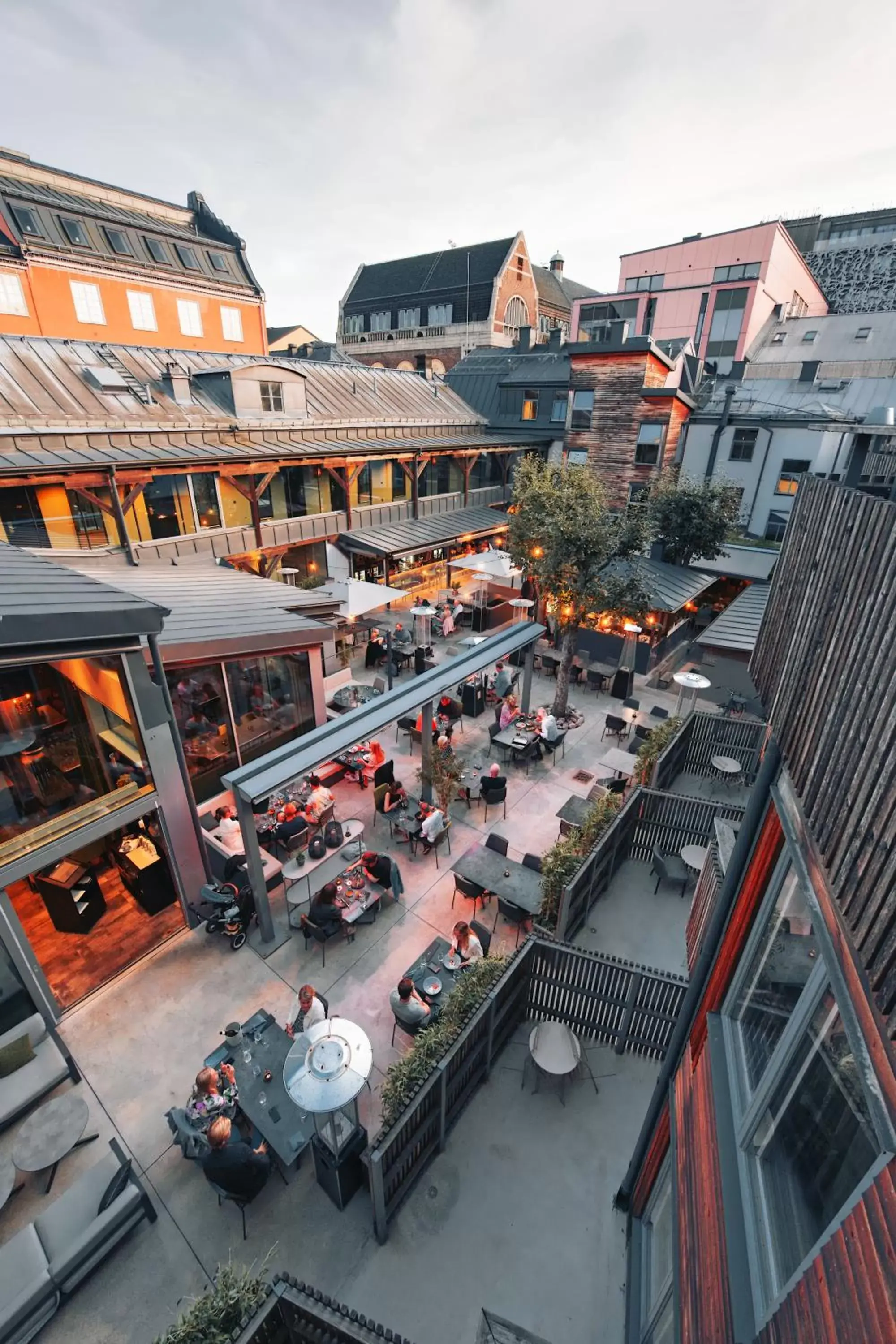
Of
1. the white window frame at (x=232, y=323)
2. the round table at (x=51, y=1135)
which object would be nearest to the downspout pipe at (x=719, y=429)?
the round table at (x=51, y=1135)

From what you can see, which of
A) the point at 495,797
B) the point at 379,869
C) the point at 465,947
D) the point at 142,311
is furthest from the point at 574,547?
the point at 142,311

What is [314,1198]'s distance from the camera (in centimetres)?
606

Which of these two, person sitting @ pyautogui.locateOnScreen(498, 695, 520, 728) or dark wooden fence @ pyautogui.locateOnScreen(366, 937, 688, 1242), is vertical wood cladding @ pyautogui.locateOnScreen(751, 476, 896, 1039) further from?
person sitting @ pyautogui.locateOnScreen(498, 695, 520, 728)

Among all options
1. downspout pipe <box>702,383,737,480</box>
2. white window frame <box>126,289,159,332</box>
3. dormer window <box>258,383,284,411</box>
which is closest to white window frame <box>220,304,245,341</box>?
white window frame <box>126,289,159,332</box>

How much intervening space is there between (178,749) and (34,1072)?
4.28 meters

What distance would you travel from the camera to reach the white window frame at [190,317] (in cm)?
2935

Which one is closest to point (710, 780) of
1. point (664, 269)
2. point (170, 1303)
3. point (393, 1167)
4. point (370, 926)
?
point (370, 926)

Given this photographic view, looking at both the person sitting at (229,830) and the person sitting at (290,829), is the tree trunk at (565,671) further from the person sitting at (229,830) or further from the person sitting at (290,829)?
the person sitting at (229,830)

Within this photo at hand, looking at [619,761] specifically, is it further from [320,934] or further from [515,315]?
[515,315]

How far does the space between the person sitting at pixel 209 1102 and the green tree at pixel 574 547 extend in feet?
37.7

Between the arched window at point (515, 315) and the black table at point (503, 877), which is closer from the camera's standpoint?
the black table at point (503, 877)

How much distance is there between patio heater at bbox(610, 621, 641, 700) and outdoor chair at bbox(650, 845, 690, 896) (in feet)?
23.5

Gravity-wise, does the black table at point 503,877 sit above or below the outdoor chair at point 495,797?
above

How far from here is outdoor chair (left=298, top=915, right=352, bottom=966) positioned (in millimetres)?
8477
